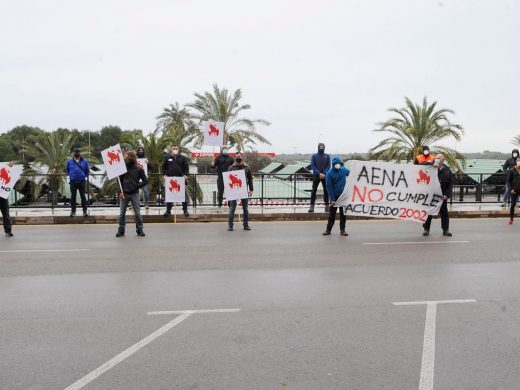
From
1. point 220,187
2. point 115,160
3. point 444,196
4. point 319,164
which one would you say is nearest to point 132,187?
point 115,160

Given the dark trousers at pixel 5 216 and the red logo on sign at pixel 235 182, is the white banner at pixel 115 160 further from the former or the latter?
the red logo on sign at pixel 235 182

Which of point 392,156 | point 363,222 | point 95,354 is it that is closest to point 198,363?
point 95,354

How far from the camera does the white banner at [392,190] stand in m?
12.8

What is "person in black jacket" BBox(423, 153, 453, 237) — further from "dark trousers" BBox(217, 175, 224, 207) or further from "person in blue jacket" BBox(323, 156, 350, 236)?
"dark trousers" BBox(217, 175, 224, 207)

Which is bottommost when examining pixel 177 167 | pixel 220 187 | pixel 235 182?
pixel 220 187

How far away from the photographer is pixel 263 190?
18531mm

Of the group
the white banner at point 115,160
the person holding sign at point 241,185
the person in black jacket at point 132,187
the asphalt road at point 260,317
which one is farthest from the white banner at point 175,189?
the asphalt road at point 260,317

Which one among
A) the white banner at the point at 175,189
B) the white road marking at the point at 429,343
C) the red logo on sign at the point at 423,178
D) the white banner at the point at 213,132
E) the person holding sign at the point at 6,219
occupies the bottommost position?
the white road marking at the point at 429,343

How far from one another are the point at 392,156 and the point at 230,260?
63.7ft

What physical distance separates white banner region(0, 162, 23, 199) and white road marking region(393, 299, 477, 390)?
1025 cm

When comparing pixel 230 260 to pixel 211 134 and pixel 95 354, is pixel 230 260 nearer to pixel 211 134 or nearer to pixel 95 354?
pixel 95 354

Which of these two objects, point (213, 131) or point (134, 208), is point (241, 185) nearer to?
point (134, 208)

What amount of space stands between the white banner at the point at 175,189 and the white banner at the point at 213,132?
6.62 feet

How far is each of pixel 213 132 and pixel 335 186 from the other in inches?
221
